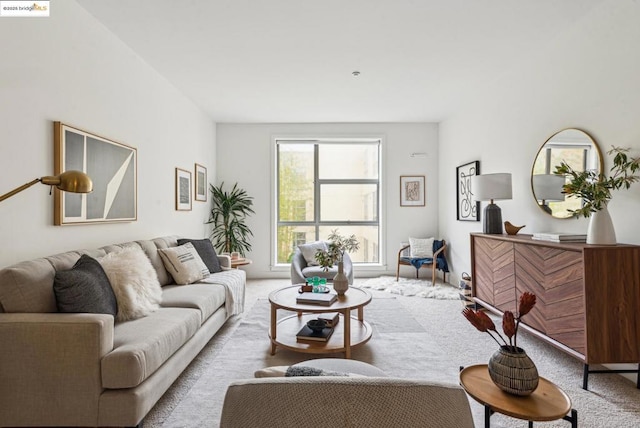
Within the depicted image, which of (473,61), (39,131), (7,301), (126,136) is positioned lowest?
(7,301)

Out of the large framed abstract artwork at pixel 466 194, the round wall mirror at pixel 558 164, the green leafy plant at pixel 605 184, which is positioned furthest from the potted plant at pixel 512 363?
the large framed abstract artwork at pixel 466 194

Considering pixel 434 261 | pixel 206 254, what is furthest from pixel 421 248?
pixel 206 254

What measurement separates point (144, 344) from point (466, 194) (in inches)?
175

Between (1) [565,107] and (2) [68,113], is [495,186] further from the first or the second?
(2) [68,113]

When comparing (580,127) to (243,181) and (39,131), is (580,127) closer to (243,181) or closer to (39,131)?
(39,131)

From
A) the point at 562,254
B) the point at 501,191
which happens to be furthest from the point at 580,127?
the point at 562,254

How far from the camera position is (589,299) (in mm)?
2100

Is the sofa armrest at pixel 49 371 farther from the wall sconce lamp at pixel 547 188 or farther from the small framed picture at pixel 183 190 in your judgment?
the wall sconce lamp at pixel 547 188

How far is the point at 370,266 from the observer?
19.0 feet

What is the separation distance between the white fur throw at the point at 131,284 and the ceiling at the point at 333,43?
76.3 inches

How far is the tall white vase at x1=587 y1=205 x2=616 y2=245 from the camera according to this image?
2193 mm

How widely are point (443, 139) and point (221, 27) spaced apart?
4.15 m

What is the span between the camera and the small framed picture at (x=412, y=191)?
19.0 feet

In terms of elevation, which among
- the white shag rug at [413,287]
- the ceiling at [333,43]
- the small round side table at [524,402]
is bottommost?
the white shag rug at [413,287]
